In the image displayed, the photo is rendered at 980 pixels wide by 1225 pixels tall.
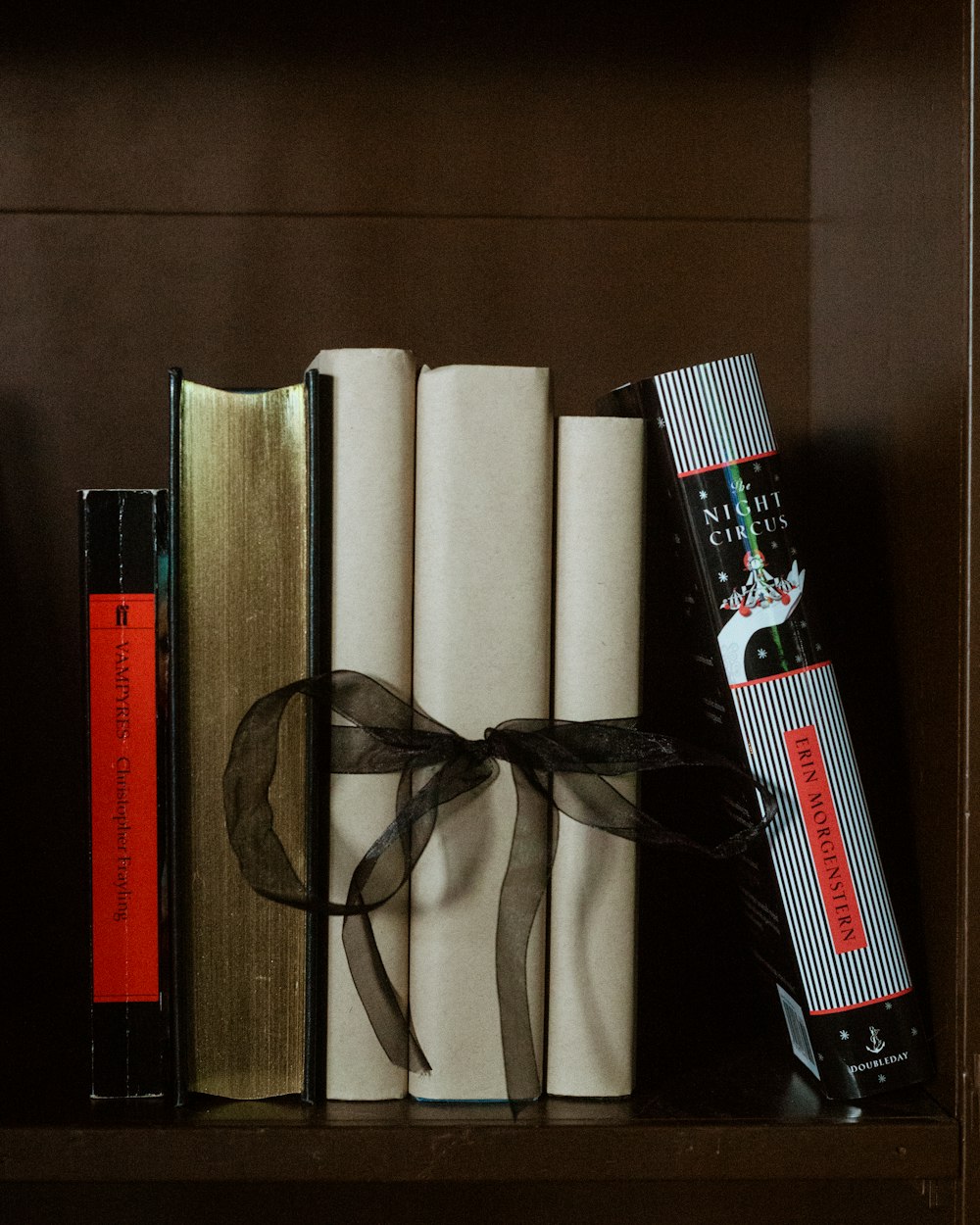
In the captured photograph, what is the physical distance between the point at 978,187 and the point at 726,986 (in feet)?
1.41

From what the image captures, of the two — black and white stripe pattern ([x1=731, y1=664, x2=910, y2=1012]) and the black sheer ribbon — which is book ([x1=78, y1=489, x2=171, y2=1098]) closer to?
the black sheer ribbon

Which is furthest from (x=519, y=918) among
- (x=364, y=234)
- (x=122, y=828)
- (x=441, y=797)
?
(x=364, y=234)

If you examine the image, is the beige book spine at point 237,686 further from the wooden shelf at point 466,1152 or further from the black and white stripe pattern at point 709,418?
the black and white stripe pattern at point 709,418

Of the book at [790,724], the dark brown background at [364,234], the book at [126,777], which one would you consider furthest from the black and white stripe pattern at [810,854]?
the book at [126,777]

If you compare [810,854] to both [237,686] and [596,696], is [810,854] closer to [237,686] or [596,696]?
[596,696]

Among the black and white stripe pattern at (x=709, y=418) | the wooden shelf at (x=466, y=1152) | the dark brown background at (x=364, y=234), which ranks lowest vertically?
the wooden shelf at (x=466, y=1152)

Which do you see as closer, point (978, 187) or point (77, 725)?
point (978, 187)

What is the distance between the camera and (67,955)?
2.06ft

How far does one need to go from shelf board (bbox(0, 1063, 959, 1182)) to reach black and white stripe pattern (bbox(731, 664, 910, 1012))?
0.05m

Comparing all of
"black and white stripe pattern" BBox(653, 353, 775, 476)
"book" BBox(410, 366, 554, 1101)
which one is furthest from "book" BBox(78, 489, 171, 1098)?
"black and white stripe pattern" BBox(653, 353, 775, 476)

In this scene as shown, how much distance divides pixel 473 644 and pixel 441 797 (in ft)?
0.21

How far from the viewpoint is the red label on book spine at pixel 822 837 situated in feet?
1.54

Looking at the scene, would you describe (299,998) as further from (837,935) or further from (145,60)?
(145,60)

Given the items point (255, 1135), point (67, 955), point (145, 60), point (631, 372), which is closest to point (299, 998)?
point (255, 1135)
